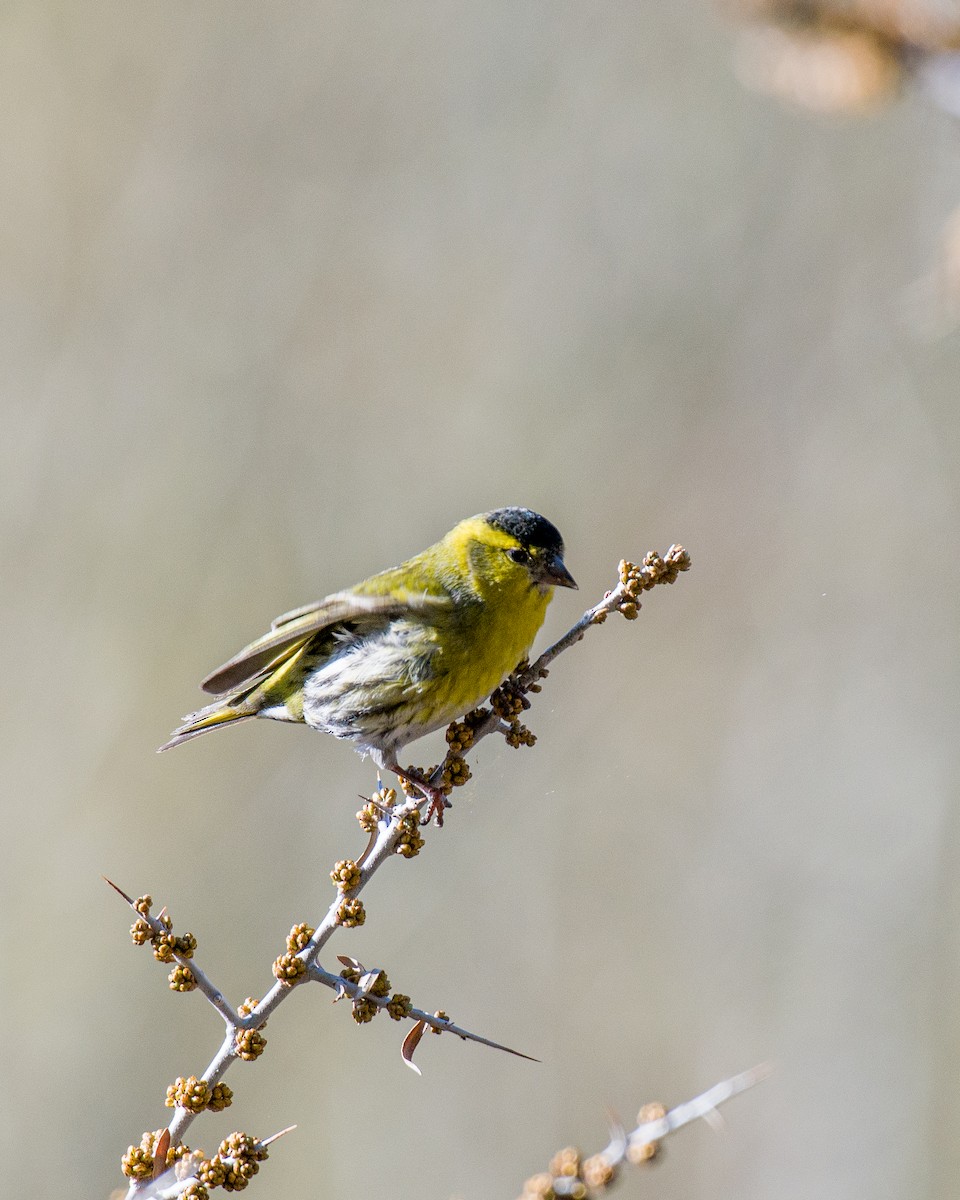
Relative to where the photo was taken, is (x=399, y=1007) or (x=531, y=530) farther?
(x=531, y=530)

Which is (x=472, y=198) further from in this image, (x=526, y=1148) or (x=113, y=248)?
(x=526, y=1148)

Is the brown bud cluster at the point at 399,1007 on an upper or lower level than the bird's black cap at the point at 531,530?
lower

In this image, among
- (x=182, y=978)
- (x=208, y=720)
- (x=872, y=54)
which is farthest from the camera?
(x=208, y=720)

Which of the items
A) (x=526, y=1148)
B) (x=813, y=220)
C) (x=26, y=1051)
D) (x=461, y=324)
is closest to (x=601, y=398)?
(x=461, y=324)

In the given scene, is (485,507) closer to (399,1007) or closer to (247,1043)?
(399,1007)

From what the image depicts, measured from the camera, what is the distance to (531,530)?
3828 millimetres

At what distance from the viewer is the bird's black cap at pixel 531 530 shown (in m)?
3.83

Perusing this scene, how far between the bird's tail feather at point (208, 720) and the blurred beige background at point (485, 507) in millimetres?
2808

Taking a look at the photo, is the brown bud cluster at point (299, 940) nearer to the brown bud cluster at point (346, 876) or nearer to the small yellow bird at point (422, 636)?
the brown bud cluster at point (346, 876)

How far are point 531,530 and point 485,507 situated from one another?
4.36 metres

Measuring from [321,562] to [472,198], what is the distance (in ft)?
9.30

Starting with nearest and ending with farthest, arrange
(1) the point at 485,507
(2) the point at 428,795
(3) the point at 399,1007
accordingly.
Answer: (3) the point at 399,1007 → (2) the point at 428,795 → (1) the point at 485,507

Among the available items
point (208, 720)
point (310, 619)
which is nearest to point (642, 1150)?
point (310, 619)

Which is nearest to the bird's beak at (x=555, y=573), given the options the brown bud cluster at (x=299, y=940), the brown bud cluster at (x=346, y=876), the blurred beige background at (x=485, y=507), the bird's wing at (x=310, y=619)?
the bird's wing at (x=310, y=619)
